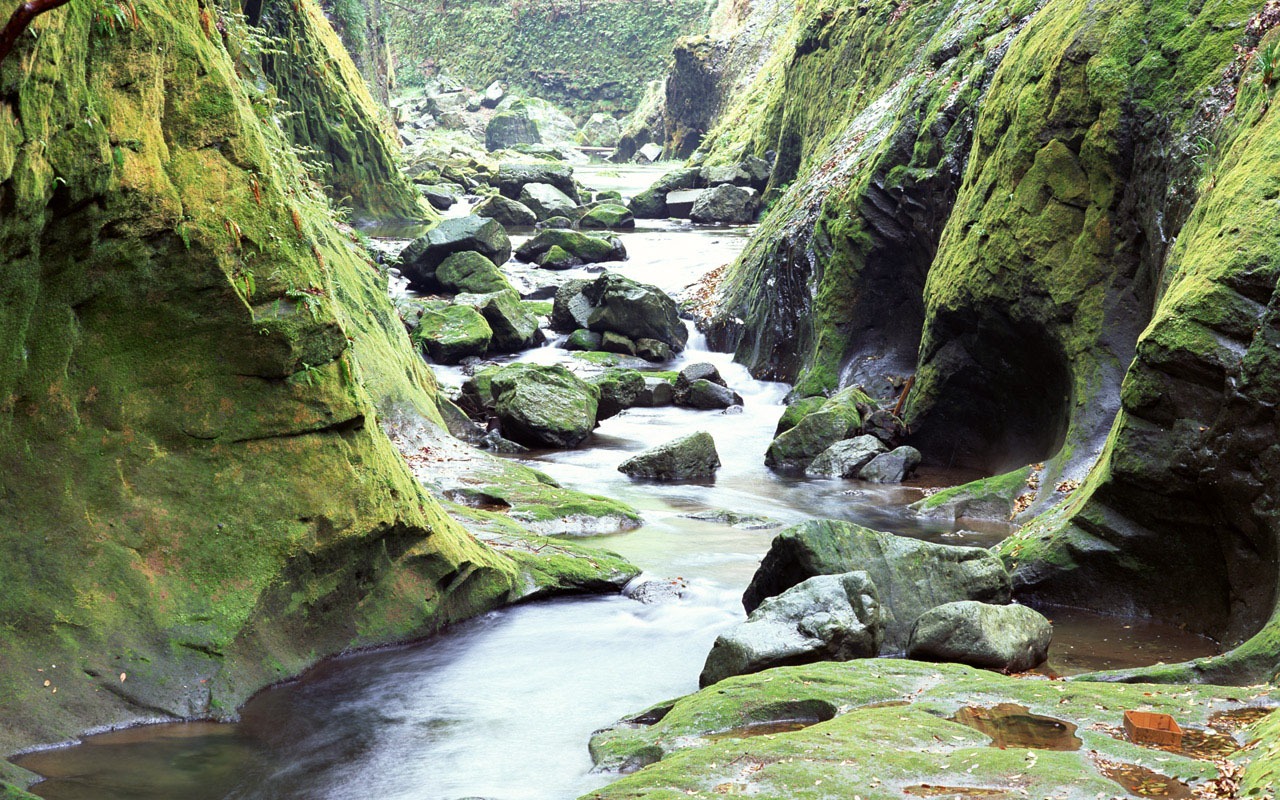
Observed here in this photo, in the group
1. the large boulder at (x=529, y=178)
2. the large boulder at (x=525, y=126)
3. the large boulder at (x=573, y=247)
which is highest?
the large boulder at (x=525, y=126)

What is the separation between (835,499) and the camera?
13.9 metres

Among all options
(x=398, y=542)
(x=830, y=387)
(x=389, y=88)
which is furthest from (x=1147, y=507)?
(x=389, y=88)

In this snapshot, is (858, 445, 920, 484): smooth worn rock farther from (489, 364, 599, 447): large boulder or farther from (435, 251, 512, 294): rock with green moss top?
(435, 251, 512, 294): rock with green moss top

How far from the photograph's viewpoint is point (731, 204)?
3722 cm

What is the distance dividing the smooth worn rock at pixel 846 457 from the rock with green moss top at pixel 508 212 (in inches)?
945

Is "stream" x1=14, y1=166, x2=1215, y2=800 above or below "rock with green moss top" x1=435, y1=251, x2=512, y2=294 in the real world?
below

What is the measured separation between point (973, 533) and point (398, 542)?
6.60m

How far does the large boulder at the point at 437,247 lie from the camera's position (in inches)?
1006

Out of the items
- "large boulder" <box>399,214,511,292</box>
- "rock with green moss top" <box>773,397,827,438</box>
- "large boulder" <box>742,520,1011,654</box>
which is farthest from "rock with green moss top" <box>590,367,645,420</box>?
"large boulder" <box>742,520,1011,654</box>

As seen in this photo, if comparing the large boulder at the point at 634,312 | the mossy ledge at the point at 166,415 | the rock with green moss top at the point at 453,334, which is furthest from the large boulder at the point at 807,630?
the large boulder at the point at 634,312

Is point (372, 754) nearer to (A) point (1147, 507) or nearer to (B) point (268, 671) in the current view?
(B) point (268, 671)

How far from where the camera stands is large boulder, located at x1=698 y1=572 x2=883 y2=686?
718 centimetres

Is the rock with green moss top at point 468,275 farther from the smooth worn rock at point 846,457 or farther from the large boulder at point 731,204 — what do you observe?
the large boulder at point 731,204

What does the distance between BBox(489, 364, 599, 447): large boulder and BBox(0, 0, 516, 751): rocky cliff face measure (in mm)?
8121
